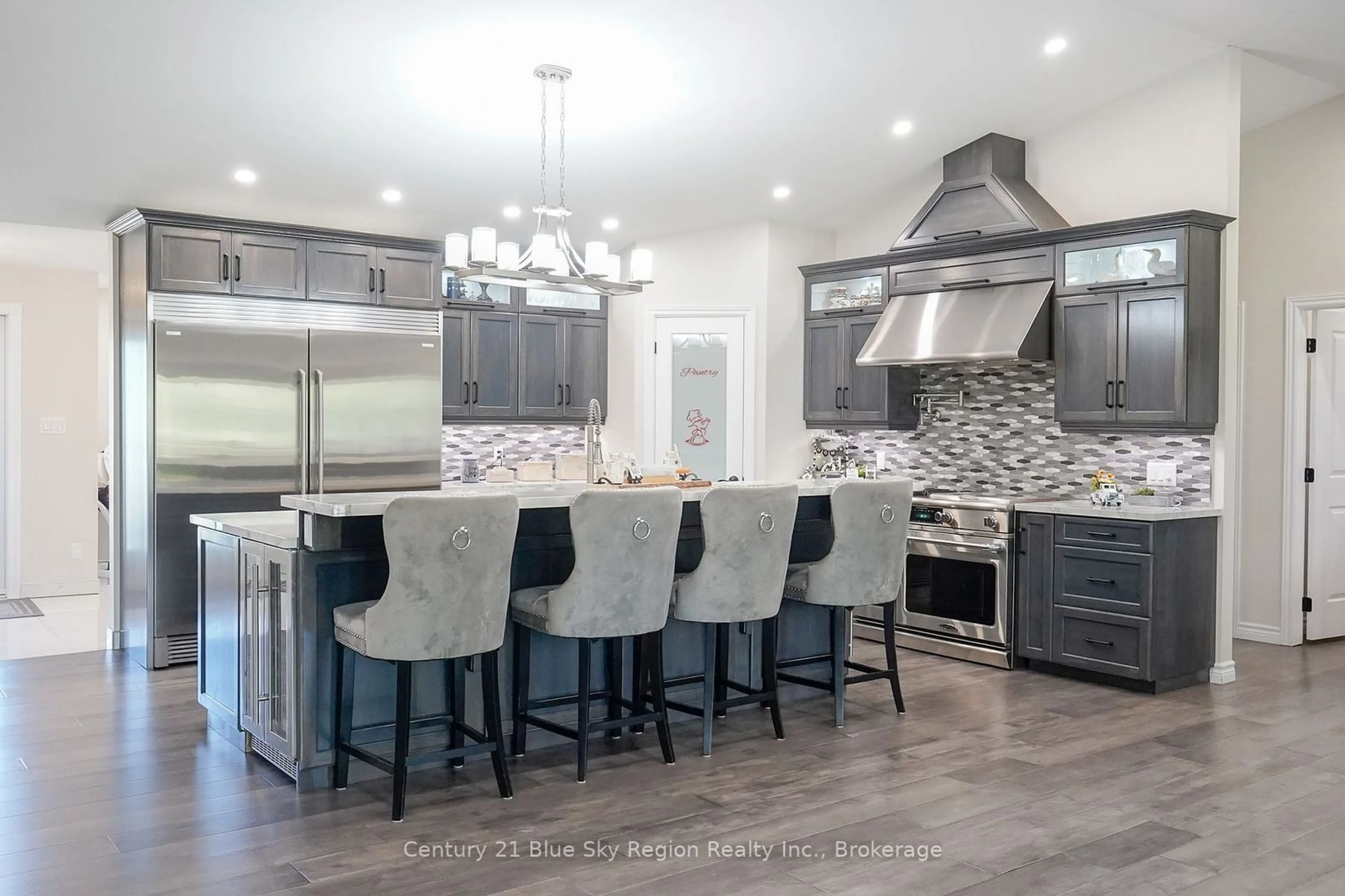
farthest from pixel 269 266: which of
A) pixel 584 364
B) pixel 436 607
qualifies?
pixel 436 607

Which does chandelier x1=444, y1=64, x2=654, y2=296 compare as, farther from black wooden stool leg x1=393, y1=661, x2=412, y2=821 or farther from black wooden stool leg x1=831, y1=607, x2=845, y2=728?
black wooden stool leg x1=831, y1=607, x2=845, y2=728

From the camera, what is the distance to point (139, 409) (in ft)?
19.5

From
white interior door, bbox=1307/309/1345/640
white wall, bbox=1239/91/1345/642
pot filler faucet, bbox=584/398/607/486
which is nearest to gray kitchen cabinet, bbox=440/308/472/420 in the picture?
pot filler faucet, bbox=584/398/607/486

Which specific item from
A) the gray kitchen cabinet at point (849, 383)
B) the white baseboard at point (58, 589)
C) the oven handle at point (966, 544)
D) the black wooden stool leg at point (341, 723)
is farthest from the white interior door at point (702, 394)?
the white baseboard at point (58, 589)

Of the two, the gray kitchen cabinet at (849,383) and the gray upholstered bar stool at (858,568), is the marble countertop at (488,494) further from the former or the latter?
the gray kitchen cabinet at (849,383)

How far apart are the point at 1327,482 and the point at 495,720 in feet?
18.3

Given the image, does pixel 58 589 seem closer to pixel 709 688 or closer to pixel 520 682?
pixel 520 682

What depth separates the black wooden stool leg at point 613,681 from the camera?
431cm

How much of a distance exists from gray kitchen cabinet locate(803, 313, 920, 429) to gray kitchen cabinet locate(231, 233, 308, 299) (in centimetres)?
332

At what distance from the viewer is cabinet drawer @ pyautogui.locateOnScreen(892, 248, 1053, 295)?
6.06m

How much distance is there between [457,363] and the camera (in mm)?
7262

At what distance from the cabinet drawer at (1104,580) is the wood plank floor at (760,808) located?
20.5 inches

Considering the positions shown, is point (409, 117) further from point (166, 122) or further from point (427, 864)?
point (427, 864)

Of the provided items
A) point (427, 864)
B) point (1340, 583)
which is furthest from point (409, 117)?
point (1340, 583)
